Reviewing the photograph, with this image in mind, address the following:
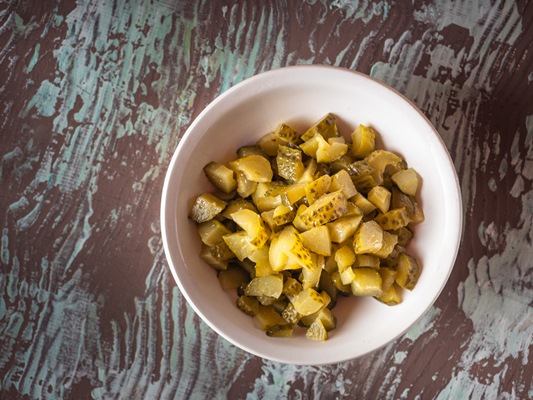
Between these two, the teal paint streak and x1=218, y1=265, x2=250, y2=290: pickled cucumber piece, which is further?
the teal paint streak

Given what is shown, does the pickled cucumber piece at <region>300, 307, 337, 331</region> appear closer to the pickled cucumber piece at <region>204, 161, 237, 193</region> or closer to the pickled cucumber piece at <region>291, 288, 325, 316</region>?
the pickled cucumber piece at <region>291, 288, 325, 316</region>

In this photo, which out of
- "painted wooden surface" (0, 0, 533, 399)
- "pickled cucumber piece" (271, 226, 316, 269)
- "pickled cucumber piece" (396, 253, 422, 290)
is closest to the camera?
"pickled cucumber piece" (271, 226, 316, 269)

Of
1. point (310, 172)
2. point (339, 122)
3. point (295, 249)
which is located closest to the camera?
point (295, 249)

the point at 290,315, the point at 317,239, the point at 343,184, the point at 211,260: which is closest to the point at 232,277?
the point at 211,260

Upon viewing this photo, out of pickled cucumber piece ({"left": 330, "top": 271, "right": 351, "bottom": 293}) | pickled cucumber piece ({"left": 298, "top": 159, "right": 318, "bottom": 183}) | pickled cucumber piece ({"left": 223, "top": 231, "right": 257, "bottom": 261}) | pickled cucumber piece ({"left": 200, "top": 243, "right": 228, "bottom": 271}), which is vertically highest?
pickled cucumber piece ({"left": 298, "top": 159, "right": 318, "bottom": 183})

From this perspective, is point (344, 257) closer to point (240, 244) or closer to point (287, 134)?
point (240, 244)

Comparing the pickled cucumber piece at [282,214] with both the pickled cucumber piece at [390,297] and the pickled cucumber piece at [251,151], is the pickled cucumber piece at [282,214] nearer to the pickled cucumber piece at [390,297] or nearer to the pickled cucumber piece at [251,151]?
the pickled cucumber piece at [251,151]

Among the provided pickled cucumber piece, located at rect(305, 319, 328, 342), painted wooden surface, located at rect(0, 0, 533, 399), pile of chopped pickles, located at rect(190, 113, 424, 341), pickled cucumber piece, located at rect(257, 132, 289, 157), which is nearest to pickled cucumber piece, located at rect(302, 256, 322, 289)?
pile of chopped pickles, located at rect(190, 113, 424, 341)

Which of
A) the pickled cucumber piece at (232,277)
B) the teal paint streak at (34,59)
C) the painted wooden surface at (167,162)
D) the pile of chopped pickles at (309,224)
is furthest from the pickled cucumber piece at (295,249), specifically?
the teal paint streak at (34,59)
